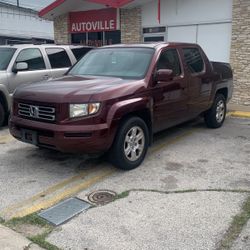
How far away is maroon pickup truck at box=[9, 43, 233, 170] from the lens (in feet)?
16.1

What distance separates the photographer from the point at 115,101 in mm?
5094

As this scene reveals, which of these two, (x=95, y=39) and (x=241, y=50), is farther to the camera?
(x=95, y=39)

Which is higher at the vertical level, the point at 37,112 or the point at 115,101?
the point at 115,101

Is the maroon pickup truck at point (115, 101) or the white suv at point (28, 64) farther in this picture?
the white suv at point (28, 64)

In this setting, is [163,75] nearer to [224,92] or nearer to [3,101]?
[224,92]

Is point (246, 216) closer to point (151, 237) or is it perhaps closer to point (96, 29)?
point (151, 237)

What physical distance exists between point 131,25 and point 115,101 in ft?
29.5

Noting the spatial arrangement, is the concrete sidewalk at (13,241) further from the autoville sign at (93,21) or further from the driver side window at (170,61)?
the autoville sign at (93,21)

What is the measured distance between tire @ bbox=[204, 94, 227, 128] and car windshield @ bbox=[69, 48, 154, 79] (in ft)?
8.10

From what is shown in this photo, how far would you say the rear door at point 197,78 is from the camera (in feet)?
22.4

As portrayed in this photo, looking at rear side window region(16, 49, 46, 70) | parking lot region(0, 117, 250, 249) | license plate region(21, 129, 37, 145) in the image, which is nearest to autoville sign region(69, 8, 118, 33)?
rear side window region(16, 49, 46, 70)

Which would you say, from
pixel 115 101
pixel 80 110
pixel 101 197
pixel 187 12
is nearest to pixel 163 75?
pixel 115 101

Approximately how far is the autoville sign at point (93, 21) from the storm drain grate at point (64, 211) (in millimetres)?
10632

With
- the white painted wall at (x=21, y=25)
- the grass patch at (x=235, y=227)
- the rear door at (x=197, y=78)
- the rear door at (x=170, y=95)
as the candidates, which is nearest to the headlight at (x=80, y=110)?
the rear door at (x=170, y=95)
